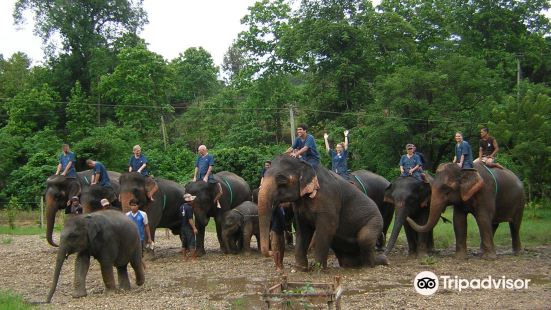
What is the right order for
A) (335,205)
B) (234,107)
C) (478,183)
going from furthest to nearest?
(234,107) → (478,183) → (335,205)

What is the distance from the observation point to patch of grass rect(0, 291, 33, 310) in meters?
9.66

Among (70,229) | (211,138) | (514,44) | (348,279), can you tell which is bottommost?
(348,279)

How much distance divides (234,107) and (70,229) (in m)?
38.3

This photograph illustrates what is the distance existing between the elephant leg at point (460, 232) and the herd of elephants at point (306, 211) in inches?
0.9

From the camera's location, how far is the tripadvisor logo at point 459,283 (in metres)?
10.5

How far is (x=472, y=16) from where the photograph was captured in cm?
4231

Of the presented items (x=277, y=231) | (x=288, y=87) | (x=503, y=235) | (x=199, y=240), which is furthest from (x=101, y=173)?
(x=288, y=87)

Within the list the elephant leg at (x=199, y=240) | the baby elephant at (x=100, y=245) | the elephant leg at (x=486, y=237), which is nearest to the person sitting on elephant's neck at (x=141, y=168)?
the elephant leg at (x=199, y=240)

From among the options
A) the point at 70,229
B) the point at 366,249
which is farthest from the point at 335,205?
the point at 70,229

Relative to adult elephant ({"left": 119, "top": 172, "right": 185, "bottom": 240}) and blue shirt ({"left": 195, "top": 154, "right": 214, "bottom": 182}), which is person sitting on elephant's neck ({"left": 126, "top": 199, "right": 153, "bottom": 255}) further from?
blue shirt ({"left": 195, "top": 154, "right": 214, "bottom": 182})

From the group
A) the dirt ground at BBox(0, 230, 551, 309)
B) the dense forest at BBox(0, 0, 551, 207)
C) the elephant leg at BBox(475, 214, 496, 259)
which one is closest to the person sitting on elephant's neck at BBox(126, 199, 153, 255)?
the dirt ground at BBox(0, 230, 551, 309)

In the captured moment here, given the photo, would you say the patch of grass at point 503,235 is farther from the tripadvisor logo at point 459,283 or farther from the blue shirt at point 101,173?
the blue shirt at point 101,173

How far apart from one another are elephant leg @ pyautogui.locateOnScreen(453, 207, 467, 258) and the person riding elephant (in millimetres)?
7262

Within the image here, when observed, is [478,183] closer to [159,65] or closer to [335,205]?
[335,205]
